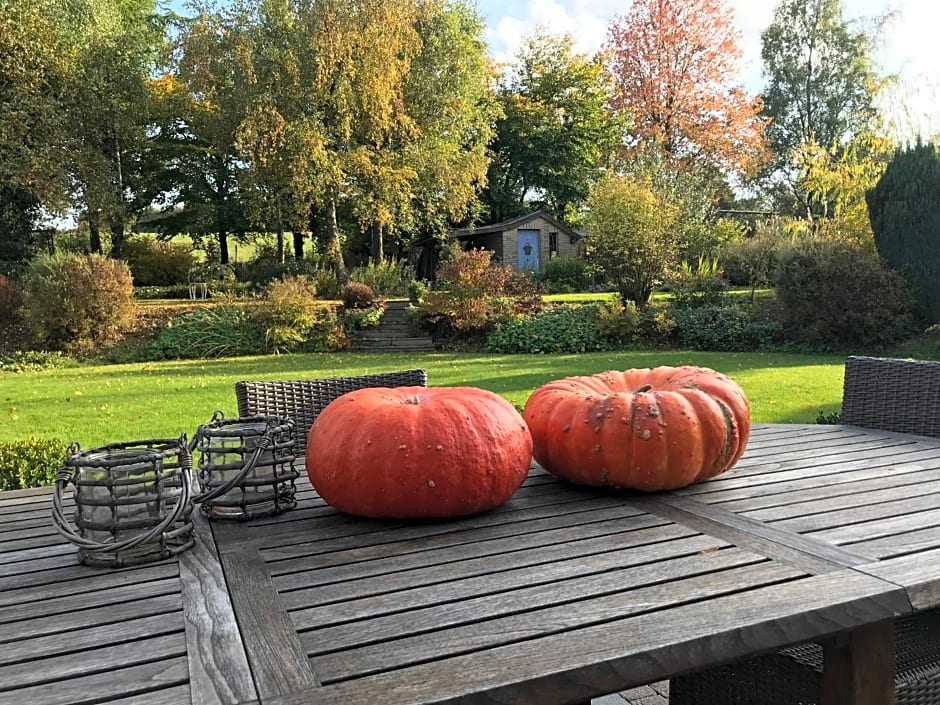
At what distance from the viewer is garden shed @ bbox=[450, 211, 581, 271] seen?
26016 millimetres

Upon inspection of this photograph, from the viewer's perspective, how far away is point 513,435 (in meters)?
1.77

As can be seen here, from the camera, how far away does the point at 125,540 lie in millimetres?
1394

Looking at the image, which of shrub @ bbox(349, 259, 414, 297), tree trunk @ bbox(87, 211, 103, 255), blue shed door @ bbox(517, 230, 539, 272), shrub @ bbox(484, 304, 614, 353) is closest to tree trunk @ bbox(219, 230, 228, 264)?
tree trunk @ bbox(87, 211, 103, 255)

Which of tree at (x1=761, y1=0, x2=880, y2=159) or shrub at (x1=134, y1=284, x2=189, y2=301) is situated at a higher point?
tree at (x1=761, y1=0, x2=880, y2=159)

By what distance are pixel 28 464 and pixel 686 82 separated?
963 inches

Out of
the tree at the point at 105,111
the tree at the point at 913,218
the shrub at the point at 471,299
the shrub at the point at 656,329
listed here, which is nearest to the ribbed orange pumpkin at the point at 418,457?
the shrub at the point at 656,329

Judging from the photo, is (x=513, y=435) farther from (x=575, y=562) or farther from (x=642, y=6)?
(x=642, y=6)

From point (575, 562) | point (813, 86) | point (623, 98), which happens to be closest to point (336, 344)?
point (575, 562)

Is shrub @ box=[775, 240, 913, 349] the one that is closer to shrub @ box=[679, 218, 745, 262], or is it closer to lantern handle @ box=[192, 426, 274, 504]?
shrub @ box=[679, 218, 745, 262]

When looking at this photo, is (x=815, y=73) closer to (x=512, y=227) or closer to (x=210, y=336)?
(x=512, y=227)

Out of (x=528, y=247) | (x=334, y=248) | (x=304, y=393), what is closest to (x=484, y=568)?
(x=304, y=393)

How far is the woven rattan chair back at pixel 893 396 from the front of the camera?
2.54 m

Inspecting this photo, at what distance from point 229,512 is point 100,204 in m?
18.6

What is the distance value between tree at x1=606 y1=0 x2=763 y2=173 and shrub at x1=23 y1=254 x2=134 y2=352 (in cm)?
1624
